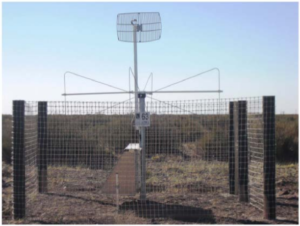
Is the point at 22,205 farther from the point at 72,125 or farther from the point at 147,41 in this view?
the point at 147,41

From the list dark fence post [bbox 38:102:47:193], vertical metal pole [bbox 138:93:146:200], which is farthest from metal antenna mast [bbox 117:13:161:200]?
dark fence post [bbox 38:102:47:193]

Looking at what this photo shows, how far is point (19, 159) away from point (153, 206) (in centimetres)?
234

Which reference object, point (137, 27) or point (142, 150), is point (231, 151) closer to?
point (142, 150)

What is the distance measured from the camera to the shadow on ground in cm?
593

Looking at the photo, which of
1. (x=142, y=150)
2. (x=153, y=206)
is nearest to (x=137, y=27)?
(x=142, y=150)

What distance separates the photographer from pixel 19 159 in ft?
19.2

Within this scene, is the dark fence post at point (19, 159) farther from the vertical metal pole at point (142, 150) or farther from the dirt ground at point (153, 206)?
the vertical metal pole at point (142, 150)

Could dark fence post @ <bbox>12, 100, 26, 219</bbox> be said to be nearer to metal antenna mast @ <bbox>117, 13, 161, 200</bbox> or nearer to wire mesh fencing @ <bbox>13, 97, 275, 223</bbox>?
wire mesh fencing @ <bbox>13, 97, 275, 223</bbox>

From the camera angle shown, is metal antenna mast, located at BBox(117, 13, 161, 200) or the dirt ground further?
metal antenna mast, located at BBox(117, 13, 161, 200)

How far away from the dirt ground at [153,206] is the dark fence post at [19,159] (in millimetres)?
274

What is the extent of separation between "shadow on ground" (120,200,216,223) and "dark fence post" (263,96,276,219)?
0.89 meters

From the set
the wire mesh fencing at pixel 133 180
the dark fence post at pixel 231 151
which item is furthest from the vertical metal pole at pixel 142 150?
the dark fence post at pixel 231 151

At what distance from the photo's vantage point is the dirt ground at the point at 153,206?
587 centimetres

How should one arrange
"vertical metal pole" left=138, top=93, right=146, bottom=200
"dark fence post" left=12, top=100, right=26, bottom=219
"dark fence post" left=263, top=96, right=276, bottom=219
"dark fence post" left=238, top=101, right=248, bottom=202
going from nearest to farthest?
"dark fence post" left=263, top=96, right=276, bottom=219 → "dark fence post" left=12, top=100, right=26, bottom=219 → "vertical metal pole" left=138, top=93, right=146, bottom=200 → "dark fence post" left=238, top=101, right=248, bottom=202
